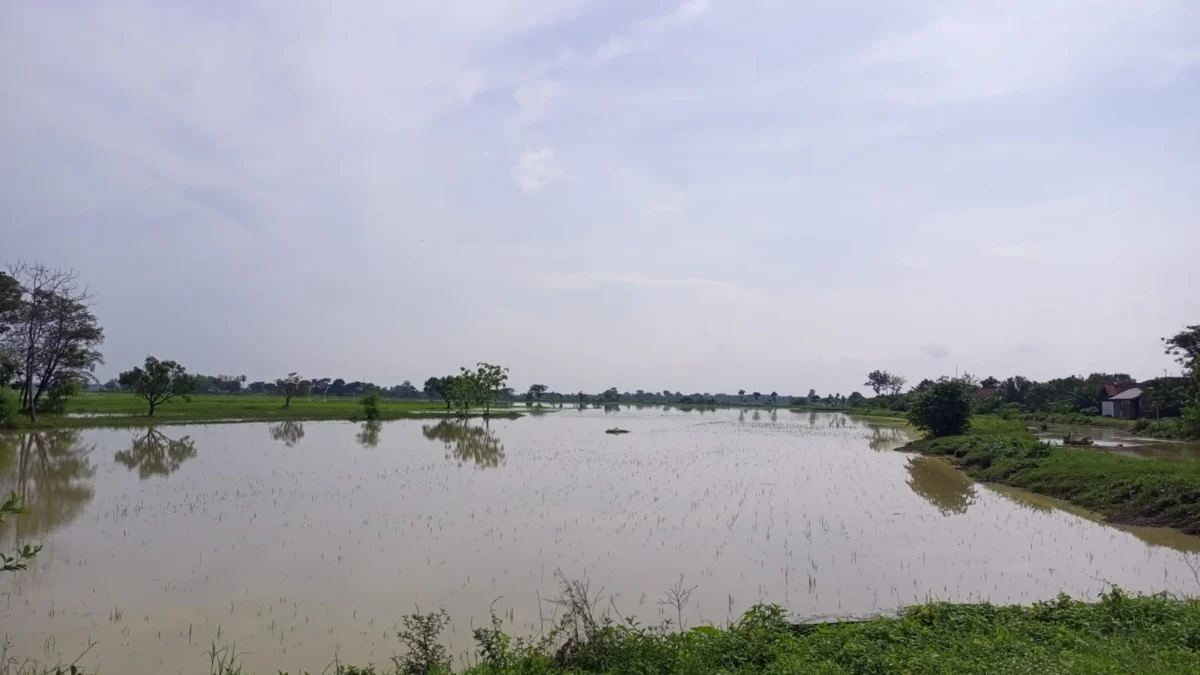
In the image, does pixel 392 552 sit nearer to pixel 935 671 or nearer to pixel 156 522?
pixel 156 522

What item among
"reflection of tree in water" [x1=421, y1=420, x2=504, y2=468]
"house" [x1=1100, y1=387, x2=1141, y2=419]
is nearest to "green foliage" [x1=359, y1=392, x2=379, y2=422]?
"reflection of tree in water" [x1=421, y1=420, x2=504, y2=468]

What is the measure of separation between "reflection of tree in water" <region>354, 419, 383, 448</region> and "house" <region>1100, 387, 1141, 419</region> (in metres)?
55.5

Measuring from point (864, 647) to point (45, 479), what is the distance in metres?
20.2

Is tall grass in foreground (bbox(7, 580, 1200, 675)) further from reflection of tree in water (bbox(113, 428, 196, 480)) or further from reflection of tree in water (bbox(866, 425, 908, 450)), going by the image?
reflection of tree in water (bbox(866, 425, 908, 450))

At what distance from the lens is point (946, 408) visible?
33031 millimetres

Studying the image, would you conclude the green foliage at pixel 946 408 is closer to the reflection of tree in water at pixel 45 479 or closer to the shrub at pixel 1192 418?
the shrub at pixel 1192 418

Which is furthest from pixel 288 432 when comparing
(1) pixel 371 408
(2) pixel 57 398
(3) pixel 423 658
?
(3) pixel 423 658

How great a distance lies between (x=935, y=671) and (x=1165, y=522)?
40.0ft

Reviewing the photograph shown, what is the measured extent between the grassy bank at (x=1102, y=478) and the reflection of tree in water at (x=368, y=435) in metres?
24.1

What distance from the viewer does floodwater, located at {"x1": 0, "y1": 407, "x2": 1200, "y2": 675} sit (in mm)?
7535

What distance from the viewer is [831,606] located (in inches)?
329

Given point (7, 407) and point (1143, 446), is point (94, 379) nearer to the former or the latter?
point (7, 407)

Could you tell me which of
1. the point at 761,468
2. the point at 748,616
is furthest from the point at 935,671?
the point at 761,468

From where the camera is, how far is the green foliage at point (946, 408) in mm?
33031
